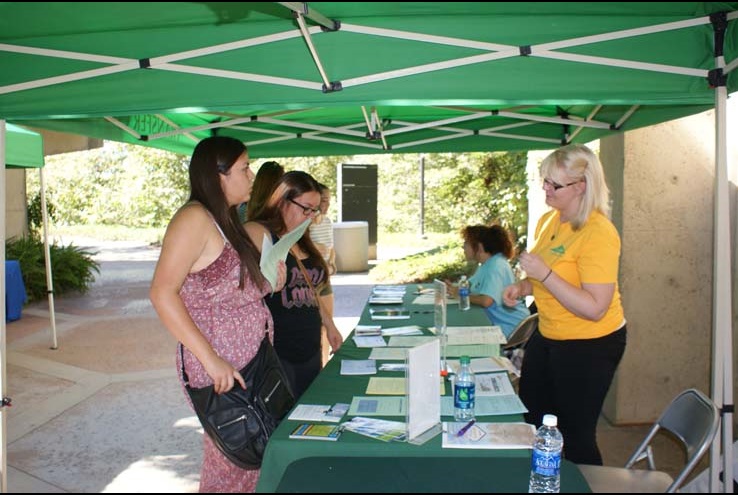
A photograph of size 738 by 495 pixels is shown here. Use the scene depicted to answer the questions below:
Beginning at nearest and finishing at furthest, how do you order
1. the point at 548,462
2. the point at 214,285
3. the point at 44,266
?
Answer: 1. the point at 548,462
2. the point at 214,285
3. the point at 44,266

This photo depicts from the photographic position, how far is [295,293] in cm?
284

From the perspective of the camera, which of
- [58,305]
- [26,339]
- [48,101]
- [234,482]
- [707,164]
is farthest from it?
[58,305]

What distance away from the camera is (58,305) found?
378 inches

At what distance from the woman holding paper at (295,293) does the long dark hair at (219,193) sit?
0.55 metres

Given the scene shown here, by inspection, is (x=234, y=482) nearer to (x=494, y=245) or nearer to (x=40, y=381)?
(x=494, y=245)

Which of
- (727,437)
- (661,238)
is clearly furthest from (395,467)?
(661,238)

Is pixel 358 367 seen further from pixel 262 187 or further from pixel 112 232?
pixel 112 232

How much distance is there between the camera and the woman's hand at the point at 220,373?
1.96 meters

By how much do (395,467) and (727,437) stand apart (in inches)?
60.1

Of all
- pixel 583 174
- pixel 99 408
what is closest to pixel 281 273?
pixel 583 174

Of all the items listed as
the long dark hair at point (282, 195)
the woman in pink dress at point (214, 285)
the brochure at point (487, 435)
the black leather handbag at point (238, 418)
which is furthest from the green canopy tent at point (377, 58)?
the black leather handbag at point (238, 418)

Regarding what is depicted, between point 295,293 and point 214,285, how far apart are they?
0.79m

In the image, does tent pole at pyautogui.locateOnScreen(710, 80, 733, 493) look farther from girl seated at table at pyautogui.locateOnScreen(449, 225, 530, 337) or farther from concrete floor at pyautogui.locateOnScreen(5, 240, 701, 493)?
girl seated at table at pyautogui.locateOnScreen(449, 225, 530, 337)

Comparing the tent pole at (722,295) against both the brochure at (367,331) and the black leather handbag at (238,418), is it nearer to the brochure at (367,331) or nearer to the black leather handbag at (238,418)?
the brochure at (367,331)
